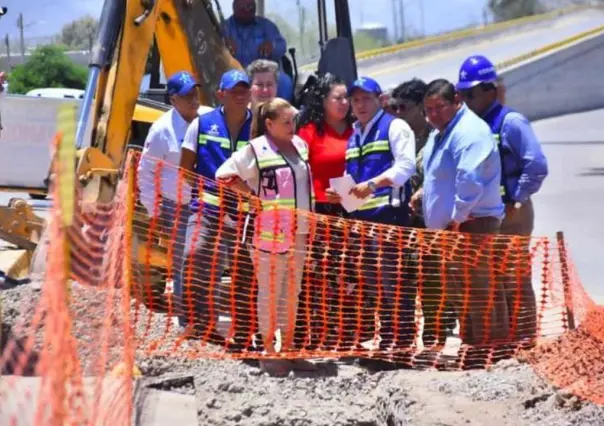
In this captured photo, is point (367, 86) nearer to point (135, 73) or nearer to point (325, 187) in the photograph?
point (325, 187)

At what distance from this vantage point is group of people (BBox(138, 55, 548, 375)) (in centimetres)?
757

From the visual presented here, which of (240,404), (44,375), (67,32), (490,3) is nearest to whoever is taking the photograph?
(44,375)

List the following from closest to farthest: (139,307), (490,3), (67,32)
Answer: (139,307), (490,3), (67,32)

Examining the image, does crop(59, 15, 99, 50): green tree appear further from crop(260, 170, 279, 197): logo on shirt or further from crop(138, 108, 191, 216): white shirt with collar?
crop(260, 170, 279, 197): logo on shirt

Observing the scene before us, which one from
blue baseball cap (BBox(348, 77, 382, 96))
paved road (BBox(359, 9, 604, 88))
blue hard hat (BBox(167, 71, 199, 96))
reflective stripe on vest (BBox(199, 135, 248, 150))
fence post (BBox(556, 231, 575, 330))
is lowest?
fence post (BBox(556, 231, 575, 330))

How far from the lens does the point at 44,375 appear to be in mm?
4004

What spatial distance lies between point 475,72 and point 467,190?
0.87 m

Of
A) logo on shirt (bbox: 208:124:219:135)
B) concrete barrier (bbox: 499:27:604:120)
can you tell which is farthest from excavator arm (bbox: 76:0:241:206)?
concrete barrier (bbox: 499:27:604:120)

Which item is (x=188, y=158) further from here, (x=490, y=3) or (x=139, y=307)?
(x=490, y=3)

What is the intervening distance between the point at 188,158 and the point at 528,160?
2099mm

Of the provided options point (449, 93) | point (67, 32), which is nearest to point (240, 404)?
point (449, 93)

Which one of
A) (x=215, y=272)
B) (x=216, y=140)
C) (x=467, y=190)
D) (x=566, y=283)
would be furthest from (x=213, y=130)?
(x=566, y=283)

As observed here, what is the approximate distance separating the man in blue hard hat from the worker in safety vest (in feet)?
4.62

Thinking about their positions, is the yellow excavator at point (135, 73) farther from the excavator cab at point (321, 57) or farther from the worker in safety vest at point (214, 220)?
the worker in safety vest at point (214, 220)
